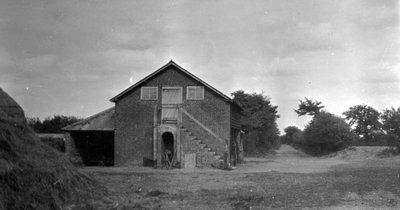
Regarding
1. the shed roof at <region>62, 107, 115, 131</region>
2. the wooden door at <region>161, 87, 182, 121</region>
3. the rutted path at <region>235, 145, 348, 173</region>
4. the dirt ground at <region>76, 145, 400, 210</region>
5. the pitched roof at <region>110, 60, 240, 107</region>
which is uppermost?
the pitched roof at <region>110, 60, 240, 107</region>

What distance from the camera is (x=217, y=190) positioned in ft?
52.8

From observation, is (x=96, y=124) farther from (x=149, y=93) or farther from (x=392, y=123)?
(x=392, y=123)

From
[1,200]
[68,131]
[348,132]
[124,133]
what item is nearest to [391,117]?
[348,132]

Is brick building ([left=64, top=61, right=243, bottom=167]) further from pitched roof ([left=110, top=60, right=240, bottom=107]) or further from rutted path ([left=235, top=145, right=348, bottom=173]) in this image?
rutted path ([left=235, top=145, right=348, bottom=173])

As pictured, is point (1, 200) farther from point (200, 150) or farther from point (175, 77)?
point (175, 77)

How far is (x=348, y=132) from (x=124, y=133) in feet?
115

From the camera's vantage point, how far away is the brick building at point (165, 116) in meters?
29.7

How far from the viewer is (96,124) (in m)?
31.3

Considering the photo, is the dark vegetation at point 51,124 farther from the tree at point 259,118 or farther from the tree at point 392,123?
the tree at point 392,123

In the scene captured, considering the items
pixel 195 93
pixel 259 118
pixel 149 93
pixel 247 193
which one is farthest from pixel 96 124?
pixel 259 118

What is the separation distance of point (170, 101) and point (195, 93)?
1851mm

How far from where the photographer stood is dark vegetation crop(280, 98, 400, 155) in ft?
145

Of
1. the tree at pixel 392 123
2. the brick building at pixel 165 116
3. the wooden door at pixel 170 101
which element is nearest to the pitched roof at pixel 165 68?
the brick building at pixel 165 116

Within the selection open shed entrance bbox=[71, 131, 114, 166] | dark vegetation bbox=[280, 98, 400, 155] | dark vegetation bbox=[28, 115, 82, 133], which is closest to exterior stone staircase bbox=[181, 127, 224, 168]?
open shed entrance bbox=[71, 131, 114, 166]
